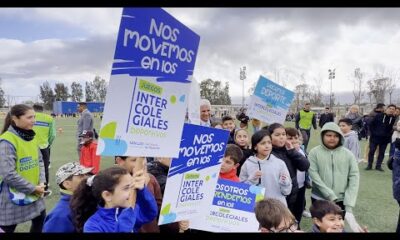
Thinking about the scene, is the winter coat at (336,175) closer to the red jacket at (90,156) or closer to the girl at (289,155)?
the girl at (289,155)

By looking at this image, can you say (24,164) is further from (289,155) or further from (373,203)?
(373,203)

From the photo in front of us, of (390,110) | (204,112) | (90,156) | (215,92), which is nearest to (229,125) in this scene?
(204,112)

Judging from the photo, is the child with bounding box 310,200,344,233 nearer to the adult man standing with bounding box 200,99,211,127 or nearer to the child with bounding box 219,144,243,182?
the child with bounding box 219,144,243,182

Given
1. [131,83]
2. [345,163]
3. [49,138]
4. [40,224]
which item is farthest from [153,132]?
[49,138]

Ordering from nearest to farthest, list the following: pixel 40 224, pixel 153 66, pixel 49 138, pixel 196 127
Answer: pixel 153 66 < pixel 196 127 < pixel 40 224 < pixel 49 138

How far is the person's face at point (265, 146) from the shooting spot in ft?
12.4

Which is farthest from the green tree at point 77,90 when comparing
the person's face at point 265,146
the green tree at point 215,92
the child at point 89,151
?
the person's face at point 265,146

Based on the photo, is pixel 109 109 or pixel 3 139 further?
pixel 3 139

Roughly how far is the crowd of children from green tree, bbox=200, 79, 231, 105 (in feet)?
212

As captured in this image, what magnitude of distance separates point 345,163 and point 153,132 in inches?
103

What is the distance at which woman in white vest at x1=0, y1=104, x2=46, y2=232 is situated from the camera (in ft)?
11.0

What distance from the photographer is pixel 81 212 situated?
235 centimetres

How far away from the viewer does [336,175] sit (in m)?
3.89

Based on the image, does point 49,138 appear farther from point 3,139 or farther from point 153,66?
point 153,66
